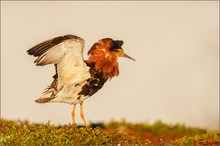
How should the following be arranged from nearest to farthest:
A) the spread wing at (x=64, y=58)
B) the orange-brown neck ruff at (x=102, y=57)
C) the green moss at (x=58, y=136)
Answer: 1. the spread wing at (x=64, y=58)
2. the green moss at (x=58, y=136)
3. the orange-brown neck ruff at (x=102, y=57)

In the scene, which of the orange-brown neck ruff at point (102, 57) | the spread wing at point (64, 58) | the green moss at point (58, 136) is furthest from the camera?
the orange-brown neck ruff at point (102, 57)

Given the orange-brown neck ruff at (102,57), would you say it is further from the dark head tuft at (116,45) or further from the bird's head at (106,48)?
the dark head tuft at (116,45)

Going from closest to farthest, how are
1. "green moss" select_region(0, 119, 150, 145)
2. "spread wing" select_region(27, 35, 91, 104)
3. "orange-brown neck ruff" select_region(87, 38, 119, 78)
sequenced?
"spread wing" select_region(27, 35, 91, 104) < "green moss" select_region(0, 119, 150, 145) < "orange-brown neck ruff" select_region(87, 38, 119, 78)

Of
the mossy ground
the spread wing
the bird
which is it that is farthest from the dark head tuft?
the mossy ground

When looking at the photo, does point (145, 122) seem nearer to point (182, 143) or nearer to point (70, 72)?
point (182, 143)

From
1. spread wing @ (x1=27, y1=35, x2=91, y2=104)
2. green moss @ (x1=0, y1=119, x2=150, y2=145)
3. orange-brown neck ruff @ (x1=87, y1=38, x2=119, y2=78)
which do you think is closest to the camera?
spread wing @ (x1=27, y1=35, x2=91, y2=104)

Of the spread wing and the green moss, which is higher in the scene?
the spread wing

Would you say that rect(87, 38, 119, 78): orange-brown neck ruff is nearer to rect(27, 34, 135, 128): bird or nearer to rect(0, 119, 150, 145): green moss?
rect(27, 34, 135, 128): bird

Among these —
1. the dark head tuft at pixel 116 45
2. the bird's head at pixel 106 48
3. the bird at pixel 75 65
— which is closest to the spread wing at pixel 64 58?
the bird at pixel 75 65

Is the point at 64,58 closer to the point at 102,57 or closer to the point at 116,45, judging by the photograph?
the point at 102,57

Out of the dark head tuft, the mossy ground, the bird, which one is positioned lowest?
the mossy ground
